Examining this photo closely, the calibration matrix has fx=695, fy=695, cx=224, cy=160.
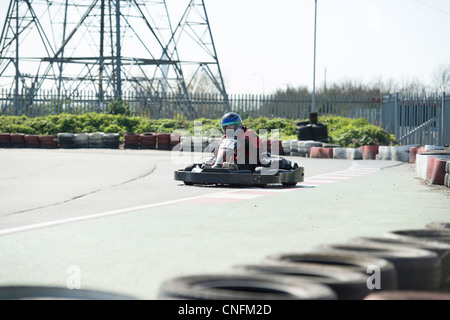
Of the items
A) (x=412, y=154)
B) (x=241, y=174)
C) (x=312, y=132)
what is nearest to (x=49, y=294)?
(x=241, y=174)

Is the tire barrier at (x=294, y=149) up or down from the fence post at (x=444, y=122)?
down

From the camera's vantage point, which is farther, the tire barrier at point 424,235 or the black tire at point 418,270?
the tire barrier at point 424,235

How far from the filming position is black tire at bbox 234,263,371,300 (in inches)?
126

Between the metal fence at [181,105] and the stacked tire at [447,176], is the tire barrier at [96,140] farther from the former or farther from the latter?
the stacked tire at [447,176]

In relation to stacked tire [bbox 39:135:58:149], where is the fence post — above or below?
above

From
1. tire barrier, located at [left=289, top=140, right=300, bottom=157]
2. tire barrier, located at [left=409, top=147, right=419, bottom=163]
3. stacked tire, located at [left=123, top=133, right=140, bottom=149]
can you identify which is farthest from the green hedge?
tire barrier, located at [left=409, top=147, right=419, bottom=163]

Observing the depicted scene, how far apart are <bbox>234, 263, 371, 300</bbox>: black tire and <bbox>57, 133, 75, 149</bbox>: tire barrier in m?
23.3

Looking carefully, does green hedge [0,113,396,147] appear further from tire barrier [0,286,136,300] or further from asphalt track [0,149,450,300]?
tire barrier [0,286,136,300]

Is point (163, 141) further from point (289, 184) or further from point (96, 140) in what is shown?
point (289, 184)

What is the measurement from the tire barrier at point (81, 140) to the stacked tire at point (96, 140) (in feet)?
0.49

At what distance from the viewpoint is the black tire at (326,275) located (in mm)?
3211

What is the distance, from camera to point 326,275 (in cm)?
345

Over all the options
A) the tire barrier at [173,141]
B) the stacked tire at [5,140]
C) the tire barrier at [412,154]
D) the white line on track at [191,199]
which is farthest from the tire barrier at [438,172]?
the stacked tire at [5,140]

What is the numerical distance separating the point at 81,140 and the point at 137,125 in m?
5.14
